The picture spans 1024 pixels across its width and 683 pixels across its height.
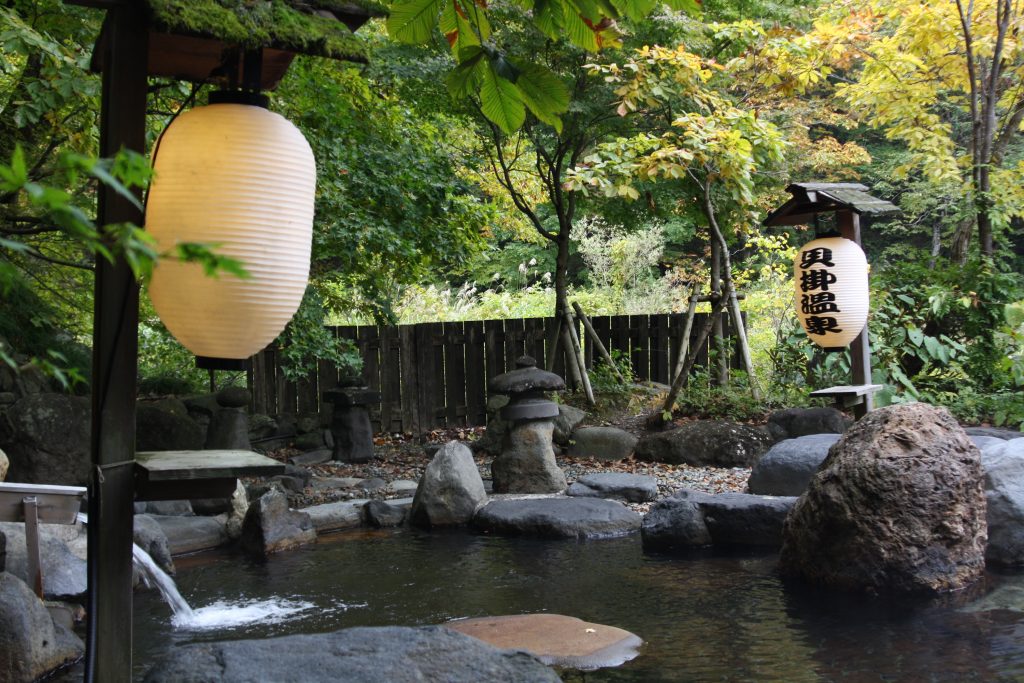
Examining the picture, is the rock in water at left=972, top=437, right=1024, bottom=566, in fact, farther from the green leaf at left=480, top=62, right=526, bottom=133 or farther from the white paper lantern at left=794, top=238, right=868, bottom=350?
the green leaf at left=480, top=62, right=526, bottom=133

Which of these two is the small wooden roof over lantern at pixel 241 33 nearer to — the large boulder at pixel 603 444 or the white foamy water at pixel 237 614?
the white foamy water at pixel 237 614

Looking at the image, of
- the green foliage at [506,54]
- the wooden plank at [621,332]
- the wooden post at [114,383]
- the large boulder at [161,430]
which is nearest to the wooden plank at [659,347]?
the wooden plank at [621,332]

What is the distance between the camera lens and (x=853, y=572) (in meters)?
5.16

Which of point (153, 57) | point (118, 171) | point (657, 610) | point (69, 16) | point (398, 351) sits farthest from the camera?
point (398, 351)

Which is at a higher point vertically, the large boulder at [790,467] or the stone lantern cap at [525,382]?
the stone lantern cap at [525,382]

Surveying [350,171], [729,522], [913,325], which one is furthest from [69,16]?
[913,325]

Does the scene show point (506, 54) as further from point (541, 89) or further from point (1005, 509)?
point (1005, 509)

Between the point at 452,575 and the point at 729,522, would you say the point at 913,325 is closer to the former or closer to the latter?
the point at 729,522

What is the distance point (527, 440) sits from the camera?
324 inches

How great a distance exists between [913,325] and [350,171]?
654 cm

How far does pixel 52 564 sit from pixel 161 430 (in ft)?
12.1

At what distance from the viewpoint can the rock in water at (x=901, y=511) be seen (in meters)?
5.09

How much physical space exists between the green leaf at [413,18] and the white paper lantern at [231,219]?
56 cm

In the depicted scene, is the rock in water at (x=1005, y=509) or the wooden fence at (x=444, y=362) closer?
the rock in water at (x=1005, y=509)
